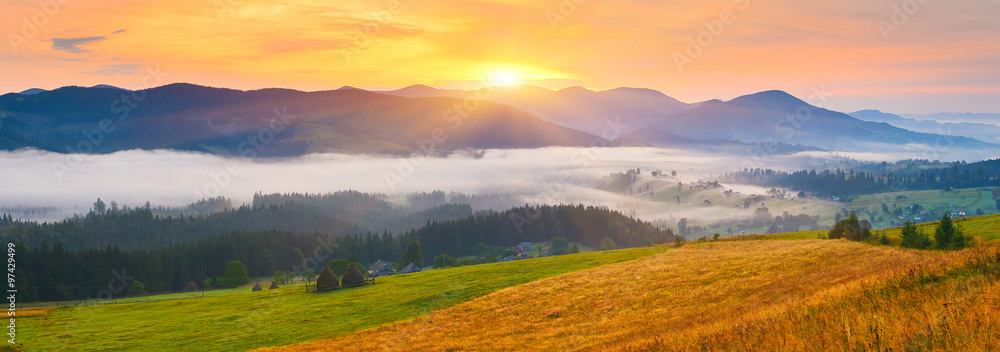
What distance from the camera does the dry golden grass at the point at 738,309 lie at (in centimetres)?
1439

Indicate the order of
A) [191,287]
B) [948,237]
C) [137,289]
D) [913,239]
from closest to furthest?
[948,237], [913,239], [137,289], [191,287]

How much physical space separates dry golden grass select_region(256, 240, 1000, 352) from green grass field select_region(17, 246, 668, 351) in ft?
18.2

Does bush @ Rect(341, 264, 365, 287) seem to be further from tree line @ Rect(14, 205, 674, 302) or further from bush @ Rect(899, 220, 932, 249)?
tree line @ Rect(14, 205, 674, 302)

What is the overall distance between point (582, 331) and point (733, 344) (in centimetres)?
1280

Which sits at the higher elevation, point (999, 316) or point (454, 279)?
point (999, 316)

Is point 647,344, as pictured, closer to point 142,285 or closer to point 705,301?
point 705,301

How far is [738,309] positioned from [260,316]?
4674cm

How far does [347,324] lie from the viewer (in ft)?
145

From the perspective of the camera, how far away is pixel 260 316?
52.8 m

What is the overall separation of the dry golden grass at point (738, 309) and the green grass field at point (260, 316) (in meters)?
5.56

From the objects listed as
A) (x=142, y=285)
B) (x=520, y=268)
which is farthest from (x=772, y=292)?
(x=142, y=285)

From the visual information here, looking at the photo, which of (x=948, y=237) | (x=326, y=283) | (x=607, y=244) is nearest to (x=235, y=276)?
(x=326, y=283)

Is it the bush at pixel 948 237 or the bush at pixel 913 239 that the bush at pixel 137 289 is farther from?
the bush at pixel 948 237

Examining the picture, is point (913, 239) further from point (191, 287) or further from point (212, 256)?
point (212, 256)
